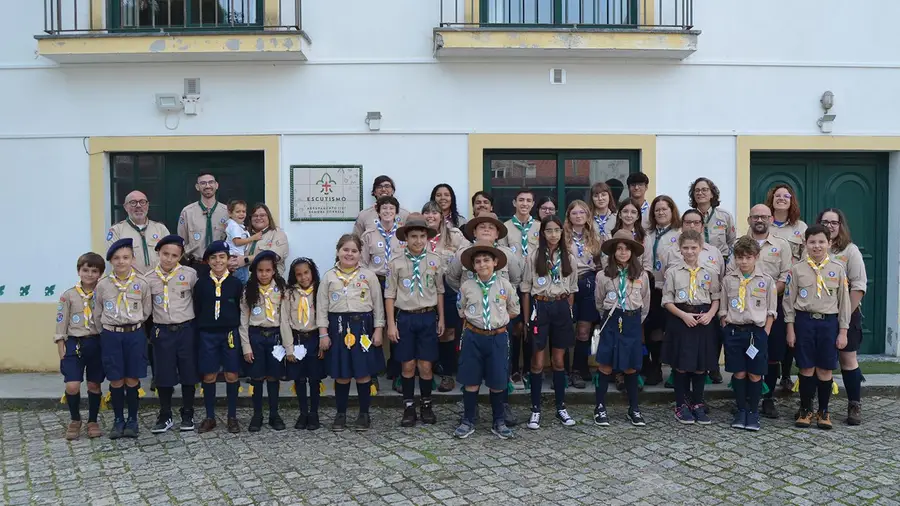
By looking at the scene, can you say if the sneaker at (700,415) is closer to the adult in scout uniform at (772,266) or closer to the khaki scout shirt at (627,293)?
the adult in scout uniform at (772,266)

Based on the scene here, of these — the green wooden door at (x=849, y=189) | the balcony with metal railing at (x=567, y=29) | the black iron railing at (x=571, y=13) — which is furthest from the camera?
the green wooden door at (x=849, y=189)

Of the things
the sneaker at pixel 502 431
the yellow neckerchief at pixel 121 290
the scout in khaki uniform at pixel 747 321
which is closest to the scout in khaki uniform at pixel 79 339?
the yellow neckerchief at pixel 121 290

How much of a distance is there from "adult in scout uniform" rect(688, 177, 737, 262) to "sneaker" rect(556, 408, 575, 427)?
210cm

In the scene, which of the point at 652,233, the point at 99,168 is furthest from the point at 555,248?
the point at 99,168

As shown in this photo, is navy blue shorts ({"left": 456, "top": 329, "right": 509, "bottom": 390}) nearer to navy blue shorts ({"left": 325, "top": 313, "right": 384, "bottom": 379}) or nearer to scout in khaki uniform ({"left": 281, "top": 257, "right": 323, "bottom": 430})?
navy blue shorts ({"left": 325, "top": 313, "right": 384, "bottom": 379})

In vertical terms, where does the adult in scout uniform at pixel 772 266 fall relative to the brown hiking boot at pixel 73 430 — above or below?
above

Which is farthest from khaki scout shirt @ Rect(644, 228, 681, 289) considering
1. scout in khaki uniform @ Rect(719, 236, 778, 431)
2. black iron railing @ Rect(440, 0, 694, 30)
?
black iron railing @ Rect(440, 0, 694, 30)

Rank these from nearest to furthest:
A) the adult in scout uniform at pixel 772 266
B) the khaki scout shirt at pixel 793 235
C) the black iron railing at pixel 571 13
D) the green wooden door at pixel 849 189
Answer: the adult in scout uniform at pixel 772 266 → the khaki scout shirt at pixel 793 235 → the black iron railing at pixel 571 13 → the green wooden door at pixel 849 189

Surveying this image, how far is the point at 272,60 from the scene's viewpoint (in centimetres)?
745

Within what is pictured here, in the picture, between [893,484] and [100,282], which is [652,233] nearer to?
[893,484]

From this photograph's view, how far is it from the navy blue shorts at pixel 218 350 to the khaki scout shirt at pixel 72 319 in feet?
2.74

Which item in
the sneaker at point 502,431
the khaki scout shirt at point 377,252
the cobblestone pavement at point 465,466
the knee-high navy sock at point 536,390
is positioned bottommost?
the cobblestone pavement at point 465,466

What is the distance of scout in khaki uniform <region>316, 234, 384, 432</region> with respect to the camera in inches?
225

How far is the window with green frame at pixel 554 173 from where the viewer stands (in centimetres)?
780
